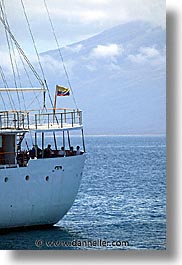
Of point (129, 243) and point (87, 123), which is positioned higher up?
point (87, 123)

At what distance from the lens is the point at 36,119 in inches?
810

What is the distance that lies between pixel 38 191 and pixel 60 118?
1.67 m

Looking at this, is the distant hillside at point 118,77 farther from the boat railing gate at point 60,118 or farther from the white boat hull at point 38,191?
the white boat hull at point 38,191

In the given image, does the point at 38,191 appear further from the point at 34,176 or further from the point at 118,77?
the point at 118,77

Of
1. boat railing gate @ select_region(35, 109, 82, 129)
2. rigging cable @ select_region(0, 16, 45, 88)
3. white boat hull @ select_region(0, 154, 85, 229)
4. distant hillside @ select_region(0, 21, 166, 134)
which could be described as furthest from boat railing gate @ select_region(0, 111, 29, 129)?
distant hillside @ select_region(0, 21, 166, 134)

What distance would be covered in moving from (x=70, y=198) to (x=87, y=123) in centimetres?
254

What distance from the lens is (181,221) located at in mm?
17125

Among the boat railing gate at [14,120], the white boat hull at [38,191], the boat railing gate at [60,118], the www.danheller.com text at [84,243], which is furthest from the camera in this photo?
the boat railing gate at [60,118]

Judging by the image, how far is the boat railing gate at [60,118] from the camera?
2069cm

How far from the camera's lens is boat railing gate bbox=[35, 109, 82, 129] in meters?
20.7

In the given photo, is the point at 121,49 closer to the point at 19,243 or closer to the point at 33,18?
the point at 33,18

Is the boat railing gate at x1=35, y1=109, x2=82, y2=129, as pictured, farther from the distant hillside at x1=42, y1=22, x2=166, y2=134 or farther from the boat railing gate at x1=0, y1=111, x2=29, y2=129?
the distant hillside at x1=42, y1=22, x2=166, y2=134

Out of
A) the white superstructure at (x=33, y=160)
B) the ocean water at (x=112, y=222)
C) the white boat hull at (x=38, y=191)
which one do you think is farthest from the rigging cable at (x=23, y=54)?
the ocean water at (x=112, y=222)

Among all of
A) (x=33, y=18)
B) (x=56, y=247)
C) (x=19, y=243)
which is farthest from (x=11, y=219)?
(x=33, y=18)
